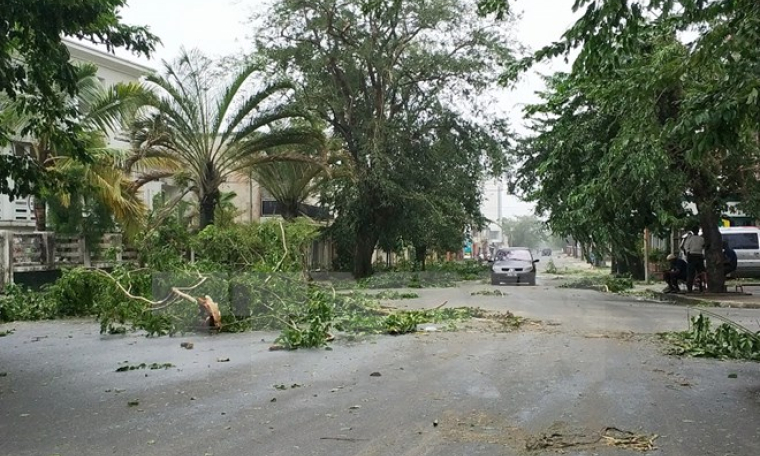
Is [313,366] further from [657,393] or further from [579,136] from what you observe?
[579,136]

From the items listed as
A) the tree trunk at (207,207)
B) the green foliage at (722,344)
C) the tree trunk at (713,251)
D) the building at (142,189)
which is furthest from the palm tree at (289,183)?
the green foliage at (722,344)

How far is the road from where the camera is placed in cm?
537

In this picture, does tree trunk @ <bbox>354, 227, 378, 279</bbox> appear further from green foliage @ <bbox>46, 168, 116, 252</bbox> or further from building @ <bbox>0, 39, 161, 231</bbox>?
green foliage @ <bbox>46, 168, 116, 252</bbox>

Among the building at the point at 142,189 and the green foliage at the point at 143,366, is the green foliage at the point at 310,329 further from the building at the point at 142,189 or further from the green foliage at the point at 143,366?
the building at the point at 142,189

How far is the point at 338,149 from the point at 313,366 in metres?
18.4

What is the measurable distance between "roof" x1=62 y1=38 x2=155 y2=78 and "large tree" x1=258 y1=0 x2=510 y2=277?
20.3ft

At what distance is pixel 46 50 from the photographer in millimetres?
7809

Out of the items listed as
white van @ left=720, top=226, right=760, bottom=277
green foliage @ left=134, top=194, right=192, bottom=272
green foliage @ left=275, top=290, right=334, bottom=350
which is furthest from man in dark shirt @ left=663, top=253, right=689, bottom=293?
green foliage @ left=134, top=194, right=192, bottom=272

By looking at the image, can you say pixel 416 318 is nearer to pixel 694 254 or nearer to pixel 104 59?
pixel 694 254

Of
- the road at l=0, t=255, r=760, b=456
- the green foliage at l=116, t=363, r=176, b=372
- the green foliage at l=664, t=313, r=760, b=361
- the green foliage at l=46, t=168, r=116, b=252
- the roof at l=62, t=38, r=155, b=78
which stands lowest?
the road at l=0, t=255, r=760, b=456

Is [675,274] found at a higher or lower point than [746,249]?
lower

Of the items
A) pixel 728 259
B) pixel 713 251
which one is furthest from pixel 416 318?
pixel 728 259

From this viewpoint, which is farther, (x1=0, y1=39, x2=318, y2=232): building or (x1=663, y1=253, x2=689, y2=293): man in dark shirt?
(x1=0, y1=39, x2=318, y2=232): building

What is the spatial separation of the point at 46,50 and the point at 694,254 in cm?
1679
